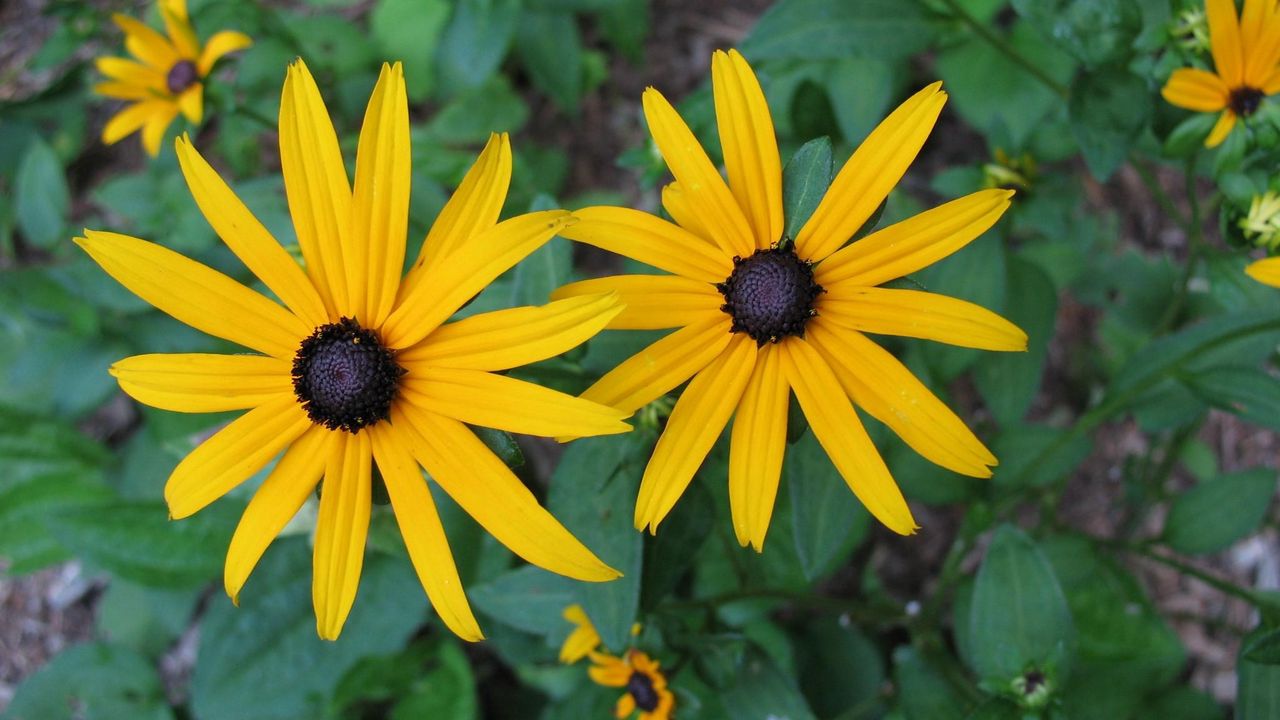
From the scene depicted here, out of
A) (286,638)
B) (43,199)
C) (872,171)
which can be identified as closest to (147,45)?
(43,199)

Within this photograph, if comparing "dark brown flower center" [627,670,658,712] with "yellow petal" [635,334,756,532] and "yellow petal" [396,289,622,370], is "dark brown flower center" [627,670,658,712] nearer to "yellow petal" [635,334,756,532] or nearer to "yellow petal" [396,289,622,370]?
"yellow petal" [635,334,756,532]

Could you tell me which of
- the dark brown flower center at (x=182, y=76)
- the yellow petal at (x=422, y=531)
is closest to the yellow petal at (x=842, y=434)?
the yellow petal at (x=422, y=531)

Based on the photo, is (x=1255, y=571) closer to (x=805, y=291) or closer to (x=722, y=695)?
(x=722, y=695)

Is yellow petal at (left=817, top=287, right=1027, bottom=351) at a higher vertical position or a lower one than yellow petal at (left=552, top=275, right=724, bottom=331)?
higher

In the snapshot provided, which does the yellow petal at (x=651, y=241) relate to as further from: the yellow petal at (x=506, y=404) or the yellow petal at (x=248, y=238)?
the yellow petal at (x=248, y=238)

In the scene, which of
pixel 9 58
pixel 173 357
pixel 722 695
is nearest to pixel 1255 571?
pixel 722 695

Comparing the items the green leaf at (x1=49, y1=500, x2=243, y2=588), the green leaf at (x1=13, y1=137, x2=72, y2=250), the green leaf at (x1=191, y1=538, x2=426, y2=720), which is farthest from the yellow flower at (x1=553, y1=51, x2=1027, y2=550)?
the green leaf at (x1=13, y1=137, x2=72, y2=250)

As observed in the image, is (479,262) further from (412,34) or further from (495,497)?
(412,34)
